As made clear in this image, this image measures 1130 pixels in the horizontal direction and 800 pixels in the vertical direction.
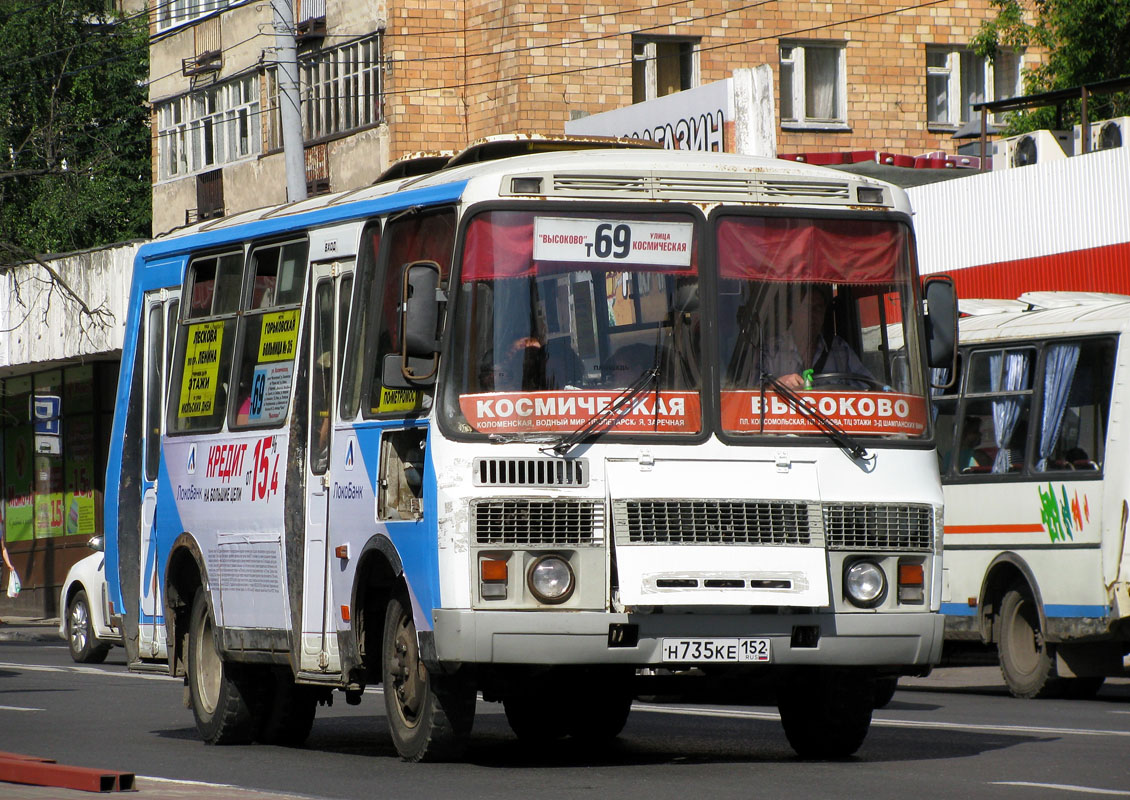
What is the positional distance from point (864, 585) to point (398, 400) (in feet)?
7.91

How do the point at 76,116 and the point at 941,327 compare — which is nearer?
the point at 941,327

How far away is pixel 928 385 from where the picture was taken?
10.9m

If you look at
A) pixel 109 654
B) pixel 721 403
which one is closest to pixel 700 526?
pixel 721 403

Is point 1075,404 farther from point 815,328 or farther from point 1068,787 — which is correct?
point 1068,787

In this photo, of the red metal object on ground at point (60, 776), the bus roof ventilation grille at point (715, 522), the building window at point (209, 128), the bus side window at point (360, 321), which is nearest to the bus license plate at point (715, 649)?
the bus roof ventilation grille at point (715, 522)

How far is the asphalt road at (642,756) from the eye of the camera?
9711 millimetres

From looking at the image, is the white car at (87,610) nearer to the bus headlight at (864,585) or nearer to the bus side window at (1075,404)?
the bus side window at (1075,404)

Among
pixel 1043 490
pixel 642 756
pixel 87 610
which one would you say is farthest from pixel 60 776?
pixel 87 610

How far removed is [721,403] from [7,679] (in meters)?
11.3

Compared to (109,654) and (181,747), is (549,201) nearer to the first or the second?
(181,747)

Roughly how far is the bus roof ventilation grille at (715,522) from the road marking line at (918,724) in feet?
10.9

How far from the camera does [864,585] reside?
10.4 meters

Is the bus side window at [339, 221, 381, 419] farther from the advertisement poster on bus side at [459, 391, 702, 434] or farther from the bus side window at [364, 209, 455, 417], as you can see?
the advertisement poster on bus side at [459, 391, 702, 434]

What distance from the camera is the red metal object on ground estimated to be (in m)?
9.59
